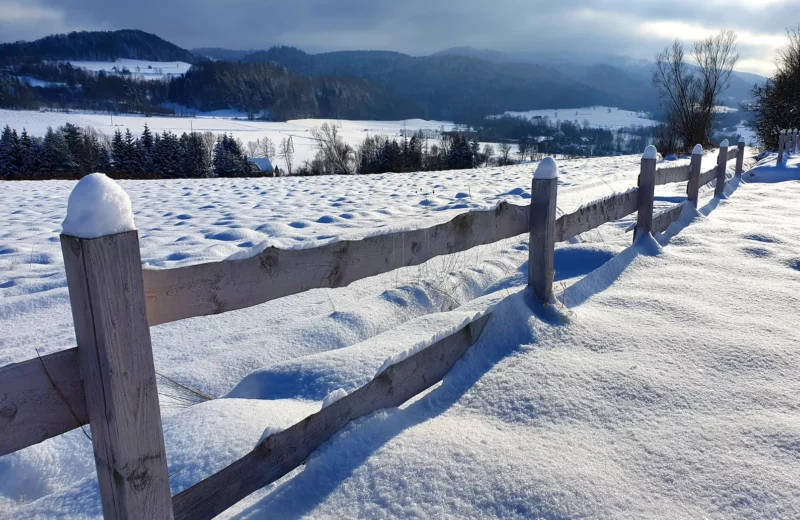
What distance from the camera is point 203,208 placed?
9.84 m

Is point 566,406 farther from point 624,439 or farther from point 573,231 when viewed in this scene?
point 573,231

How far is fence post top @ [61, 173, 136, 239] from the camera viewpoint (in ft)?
3.65

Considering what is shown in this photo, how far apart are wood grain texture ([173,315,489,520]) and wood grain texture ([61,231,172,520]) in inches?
8.3

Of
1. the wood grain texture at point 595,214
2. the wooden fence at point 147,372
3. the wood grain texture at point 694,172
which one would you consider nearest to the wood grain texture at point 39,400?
the wooden fence at point 147,372

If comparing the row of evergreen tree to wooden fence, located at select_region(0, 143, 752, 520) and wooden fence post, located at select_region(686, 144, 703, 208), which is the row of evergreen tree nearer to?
wooden fence post, located at select_region(686, 144, 703, 208)

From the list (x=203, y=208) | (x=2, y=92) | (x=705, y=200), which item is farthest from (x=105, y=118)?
(x=705, y=200)

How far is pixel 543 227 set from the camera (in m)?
3.06

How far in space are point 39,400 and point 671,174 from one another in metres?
6.04

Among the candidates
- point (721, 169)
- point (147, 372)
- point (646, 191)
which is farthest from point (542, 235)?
point (721, 169)

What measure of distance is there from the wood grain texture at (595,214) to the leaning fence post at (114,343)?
292 cm

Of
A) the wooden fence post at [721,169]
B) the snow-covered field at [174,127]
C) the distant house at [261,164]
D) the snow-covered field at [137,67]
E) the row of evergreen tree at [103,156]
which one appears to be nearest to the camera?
the wooden fence post at [721,169]

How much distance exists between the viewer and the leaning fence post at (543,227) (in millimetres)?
3004

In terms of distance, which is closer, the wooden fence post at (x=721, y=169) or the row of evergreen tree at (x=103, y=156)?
the wooden fence post at (x=721, y=169)

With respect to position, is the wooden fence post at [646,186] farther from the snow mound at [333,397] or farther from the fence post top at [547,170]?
the snow mound at [333,397]
